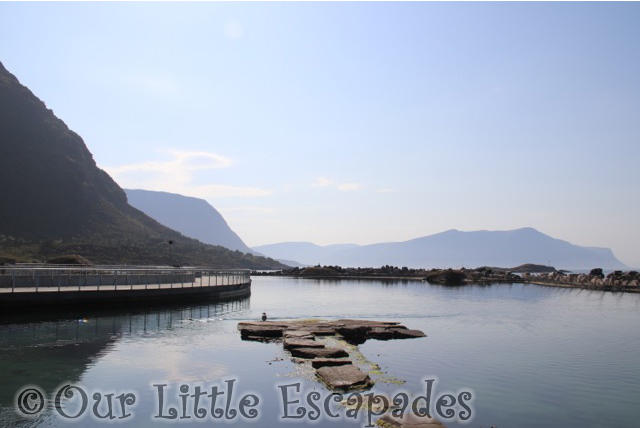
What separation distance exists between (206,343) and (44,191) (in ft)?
388

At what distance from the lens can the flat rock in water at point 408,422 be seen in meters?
12.7

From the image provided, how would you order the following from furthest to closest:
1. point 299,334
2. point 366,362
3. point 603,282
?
point 603,282, point 299,334, point 366,362

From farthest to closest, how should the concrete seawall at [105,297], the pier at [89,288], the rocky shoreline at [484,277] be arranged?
the rocky shoreline at [484,277], the pier at [89,288], the concrete seawall at [105,297]

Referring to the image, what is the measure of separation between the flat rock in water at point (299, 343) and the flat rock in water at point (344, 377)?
13.9ft

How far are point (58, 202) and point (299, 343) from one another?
120 meters

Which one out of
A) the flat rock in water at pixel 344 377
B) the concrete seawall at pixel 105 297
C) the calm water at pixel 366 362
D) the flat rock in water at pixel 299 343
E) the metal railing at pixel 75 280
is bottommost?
the calm water at pixel 366 362

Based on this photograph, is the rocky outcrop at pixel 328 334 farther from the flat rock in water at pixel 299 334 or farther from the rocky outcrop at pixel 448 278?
the rocky outcrop at pixel 448 278

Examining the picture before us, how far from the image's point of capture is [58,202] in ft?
410

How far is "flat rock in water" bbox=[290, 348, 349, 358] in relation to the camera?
69.3ft

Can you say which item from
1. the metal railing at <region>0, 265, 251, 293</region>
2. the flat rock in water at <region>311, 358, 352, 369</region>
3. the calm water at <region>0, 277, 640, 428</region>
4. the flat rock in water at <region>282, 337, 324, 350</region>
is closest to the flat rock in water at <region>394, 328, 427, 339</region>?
the calm water at <region>0, 277, 640, 428</region>

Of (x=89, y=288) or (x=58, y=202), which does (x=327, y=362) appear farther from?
(x=58, y=202)

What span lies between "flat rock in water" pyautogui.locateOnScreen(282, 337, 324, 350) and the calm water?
19.7 inches

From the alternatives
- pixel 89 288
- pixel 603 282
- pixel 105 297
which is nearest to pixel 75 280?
pixel 89 288

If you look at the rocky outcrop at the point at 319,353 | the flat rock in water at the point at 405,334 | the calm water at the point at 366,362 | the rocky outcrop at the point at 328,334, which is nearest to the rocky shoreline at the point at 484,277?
the calm water at the point at 366,362
